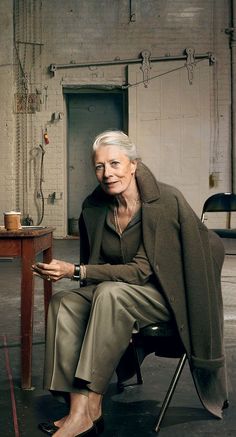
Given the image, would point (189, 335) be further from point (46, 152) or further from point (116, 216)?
point (46, 152)

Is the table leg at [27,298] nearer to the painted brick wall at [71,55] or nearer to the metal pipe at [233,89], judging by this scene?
the painted brick wall at [71,55]

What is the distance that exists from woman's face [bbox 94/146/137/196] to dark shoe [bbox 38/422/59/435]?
89 centimetres

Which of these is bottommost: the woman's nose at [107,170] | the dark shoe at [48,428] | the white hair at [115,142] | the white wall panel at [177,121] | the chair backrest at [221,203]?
the dark shoe at [48,428]

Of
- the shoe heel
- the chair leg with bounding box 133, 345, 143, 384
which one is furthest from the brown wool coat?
the shoe heel

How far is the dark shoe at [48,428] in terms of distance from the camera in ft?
6.45

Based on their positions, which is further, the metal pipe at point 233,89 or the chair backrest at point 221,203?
the metal pipe at point 233,89

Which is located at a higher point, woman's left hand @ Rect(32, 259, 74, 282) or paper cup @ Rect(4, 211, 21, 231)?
paper cup @ Rect(4, 211, 21, 231)

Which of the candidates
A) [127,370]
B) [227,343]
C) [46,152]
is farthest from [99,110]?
[127,370]

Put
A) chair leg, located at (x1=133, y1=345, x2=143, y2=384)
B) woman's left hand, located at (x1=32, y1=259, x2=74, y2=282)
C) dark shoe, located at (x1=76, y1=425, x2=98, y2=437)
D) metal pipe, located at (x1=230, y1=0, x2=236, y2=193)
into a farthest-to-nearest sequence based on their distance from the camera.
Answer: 1. metal pipe, located at (x1=230, y1=0, x2=236, y2=193)
2. chair leg, located at (x1=133, y1=345, x2=143, y2=384)
3. woman's left hand, located at (x1=32, y1=259, x2=74, y2=282)
4. dark shoe, located at (x1=76, y1=425, x2=98, y2=437)

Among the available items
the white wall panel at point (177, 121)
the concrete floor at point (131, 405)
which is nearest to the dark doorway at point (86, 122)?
the white wall panel at point (177, 121)

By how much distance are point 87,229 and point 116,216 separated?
13 cm

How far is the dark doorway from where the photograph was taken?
10.2m

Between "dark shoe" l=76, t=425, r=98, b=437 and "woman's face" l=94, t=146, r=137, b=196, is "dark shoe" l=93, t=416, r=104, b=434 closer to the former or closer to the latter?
"dark shoe" l=76, t=425, r=98, b=437

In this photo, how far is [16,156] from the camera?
9.91 m
